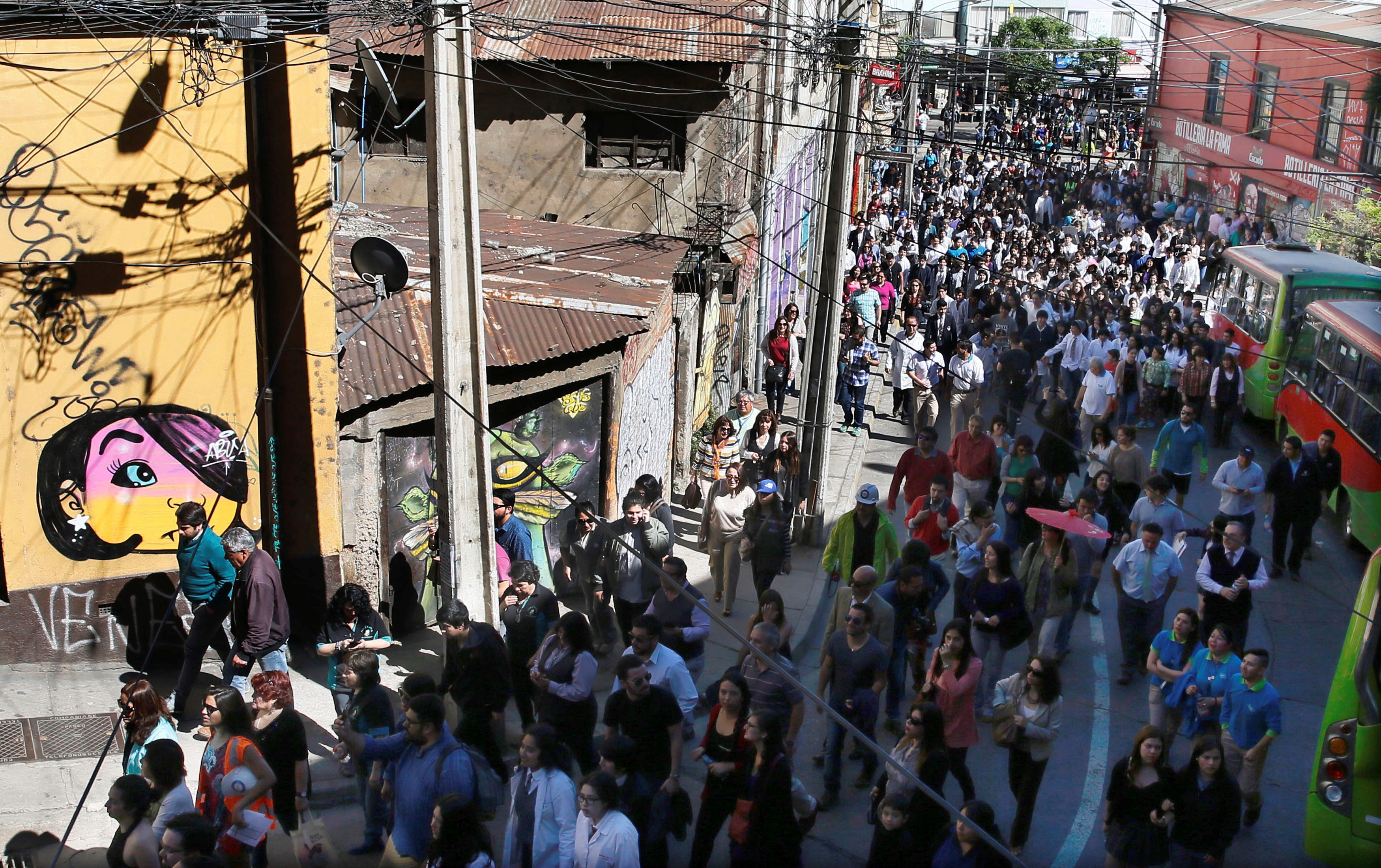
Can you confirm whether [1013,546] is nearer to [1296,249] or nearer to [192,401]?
[192,401]

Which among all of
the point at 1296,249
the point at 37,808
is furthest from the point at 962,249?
the point at 37,808

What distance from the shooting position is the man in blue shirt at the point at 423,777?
576 cm

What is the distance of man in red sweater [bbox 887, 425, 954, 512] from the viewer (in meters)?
10.6

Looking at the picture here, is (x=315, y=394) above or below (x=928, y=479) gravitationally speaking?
above

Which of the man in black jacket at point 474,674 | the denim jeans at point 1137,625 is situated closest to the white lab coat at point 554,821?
the man in black jacket at point 474,674

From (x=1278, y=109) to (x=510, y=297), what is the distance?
18034 millimetres

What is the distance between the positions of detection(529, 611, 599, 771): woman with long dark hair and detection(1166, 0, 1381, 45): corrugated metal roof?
19.0 meters

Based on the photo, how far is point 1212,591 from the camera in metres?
8.34

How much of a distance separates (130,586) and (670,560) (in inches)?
153

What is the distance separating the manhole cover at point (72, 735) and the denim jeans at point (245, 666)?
0.75 m

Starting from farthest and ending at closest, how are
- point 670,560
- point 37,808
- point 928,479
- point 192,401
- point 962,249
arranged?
point 962,249
point 928,479
point 192,401
point 670,560
point 37,808

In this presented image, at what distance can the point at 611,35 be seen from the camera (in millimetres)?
15844

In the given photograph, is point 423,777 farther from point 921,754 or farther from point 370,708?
point 921,754

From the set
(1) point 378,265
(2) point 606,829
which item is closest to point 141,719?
(2) point 606,829
